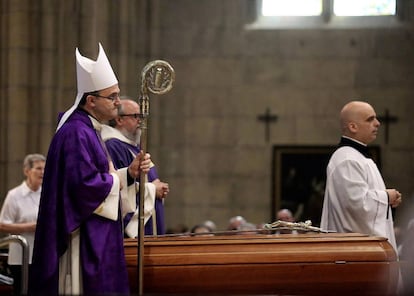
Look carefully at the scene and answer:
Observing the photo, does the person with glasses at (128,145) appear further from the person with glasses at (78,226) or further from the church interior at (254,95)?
the church interior at (254,95)

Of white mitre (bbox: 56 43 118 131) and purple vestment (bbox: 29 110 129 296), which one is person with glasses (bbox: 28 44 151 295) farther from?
white mitre (bbox: 56 43 118 131)

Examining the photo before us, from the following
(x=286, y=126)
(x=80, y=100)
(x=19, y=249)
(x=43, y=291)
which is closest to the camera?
(x=43, y=291)

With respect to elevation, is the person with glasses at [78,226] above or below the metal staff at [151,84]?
below

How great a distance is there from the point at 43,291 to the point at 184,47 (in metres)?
10.3

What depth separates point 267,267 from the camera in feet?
21.3

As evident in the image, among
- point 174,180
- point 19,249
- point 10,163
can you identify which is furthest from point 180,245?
point 174,180

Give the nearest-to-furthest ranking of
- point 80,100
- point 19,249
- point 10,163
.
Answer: point 80,100 → point 19,249 → point 10,163

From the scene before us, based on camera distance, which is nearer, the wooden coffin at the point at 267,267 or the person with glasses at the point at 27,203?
the wooden coffin at the point at 267,267

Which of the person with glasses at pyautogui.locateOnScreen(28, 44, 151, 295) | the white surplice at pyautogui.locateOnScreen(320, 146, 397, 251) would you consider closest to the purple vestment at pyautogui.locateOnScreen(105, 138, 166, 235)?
the white surplice at pyautogui.locateOnScreen(320, 146, 397, 251)

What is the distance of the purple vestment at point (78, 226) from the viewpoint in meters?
6.17

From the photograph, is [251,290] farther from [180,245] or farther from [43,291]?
[43,291]

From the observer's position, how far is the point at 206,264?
6.44 meters

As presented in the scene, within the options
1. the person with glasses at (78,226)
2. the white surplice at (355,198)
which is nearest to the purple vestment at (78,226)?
the person with glasses at (78,226)

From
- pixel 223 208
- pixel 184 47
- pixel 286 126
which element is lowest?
pixel 223 208
